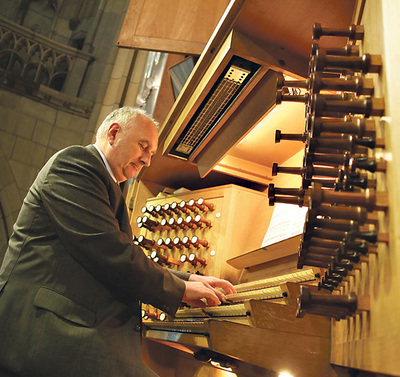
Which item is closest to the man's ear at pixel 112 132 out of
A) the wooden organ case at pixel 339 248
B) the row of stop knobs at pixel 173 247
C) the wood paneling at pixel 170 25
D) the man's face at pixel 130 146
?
the man's face at pixel 130 146

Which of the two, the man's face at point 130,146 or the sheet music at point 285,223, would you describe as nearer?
the man's face at point 130,146

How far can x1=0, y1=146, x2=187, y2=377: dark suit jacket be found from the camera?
144 cm

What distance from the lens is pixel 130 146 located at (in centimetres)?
208

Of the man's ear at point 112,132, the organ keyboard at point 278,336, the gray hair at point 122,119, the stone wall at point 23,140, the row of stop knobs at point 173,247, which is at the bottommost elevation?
the organ keyboard at point 278,336

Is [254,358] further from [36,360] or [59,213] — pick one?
[59,213]

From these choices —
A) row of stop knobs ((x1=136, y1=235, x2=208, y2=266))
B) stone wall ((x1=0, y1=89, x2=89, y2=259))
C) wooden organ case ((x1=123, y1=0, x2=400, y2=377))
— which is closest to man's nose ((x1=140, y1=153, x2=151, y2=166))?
wooden organ case ((x1=123, y1=0, x2=400, y2=377))

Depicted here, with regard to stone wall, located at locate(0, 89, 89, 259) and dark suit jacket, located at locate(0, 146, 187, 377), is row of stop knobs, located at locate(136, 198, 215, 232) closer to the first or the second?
dark suit jacket, located at locate(0, 146, 187, 377)

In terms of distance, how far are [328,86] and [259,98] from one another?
3.83ft

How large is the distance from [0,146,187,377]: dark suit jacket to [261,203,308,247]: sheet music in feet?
2.98

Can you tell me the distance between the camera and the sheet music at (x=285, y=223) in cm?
239

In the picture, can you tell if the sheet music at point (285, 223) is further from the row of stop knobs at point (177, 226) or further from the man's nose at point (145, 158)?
the man's nose at point (145, 158)

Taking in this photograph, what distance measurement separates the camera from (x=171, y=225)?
3480 mm

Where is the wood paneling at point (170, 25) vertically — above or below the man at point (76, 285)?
above

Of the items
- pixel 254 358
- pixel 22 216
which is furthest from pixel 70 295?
pixel 254 358
